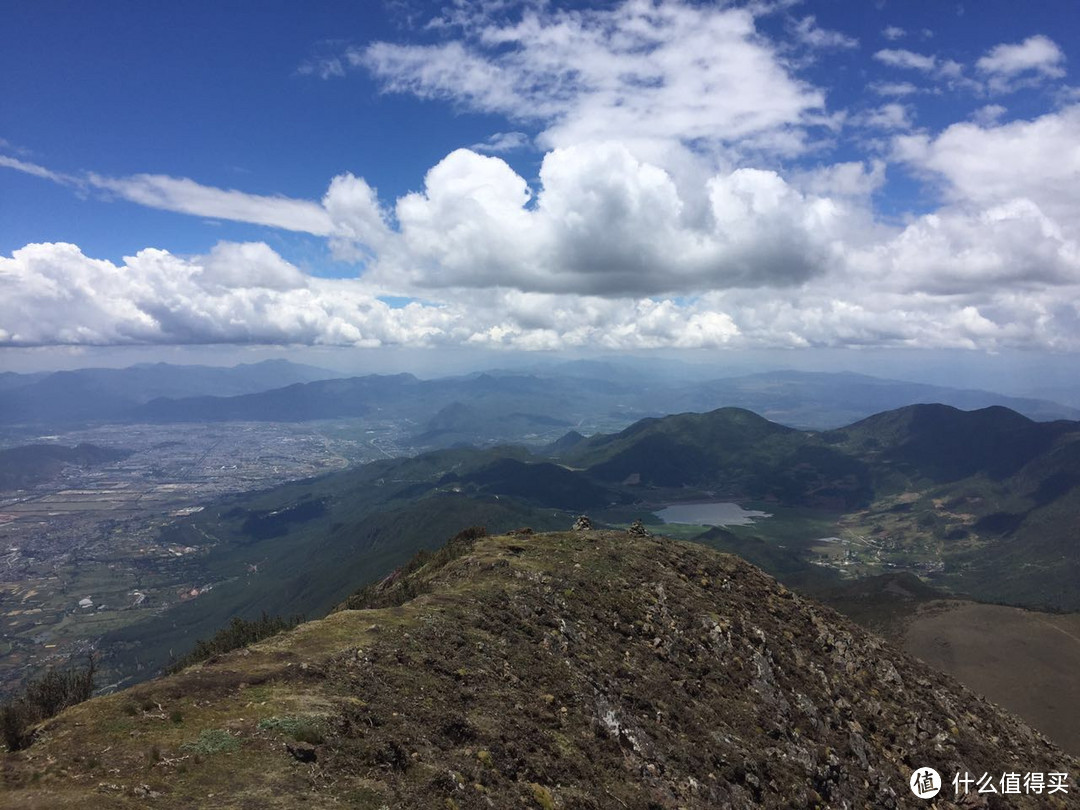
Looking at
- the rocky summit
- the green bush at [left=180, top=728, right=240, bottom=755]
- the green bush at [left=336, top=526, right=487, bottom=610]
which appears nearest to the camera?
the rocky summit

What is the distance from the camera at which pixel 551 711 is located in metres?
31.2

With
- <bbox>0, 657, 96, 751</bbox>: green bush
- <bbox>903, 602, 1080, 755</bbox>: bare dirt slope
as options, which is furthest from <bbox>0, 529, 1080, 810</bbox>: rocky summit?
<bbox>903, 602, 1080, 755</bbox>: bare dirt slope

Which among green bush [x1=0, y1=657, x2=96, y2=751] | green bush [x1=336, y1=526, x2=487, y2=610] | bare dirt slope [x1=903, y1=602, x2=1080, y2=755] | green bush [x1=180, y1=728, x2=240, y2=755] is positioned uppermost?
green bush [x1=180, y1=728, x2=240, y2=755]

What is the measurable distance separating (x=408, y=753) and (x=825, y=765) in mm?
33274

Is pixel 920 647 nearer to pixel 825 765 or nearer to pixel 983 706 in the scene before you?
pixel 983 706

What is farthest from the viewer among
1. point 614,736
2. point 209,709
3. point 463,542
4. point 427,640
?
point 463,542

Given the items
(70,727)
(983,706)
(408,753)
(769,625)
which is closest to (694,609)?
(769,625)

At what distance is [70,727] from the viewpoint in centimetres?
2078

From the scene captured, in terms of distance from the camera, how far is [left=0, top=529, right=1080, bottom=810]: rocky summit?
66.8 ft

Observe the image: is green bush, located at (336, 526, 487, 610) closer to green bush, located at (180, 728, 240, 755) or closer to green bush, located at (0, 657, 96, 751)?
green bush, located at (0, 657, 96, 751)

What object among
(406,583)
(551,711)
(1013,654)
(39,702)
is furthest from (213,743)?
(1013,654)

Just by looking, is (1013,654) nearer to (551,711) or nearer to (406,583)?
(551,711)

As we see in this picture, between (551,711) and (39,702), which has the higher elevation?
(39,702)

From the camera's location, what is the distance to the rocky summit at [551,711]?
2038cm
